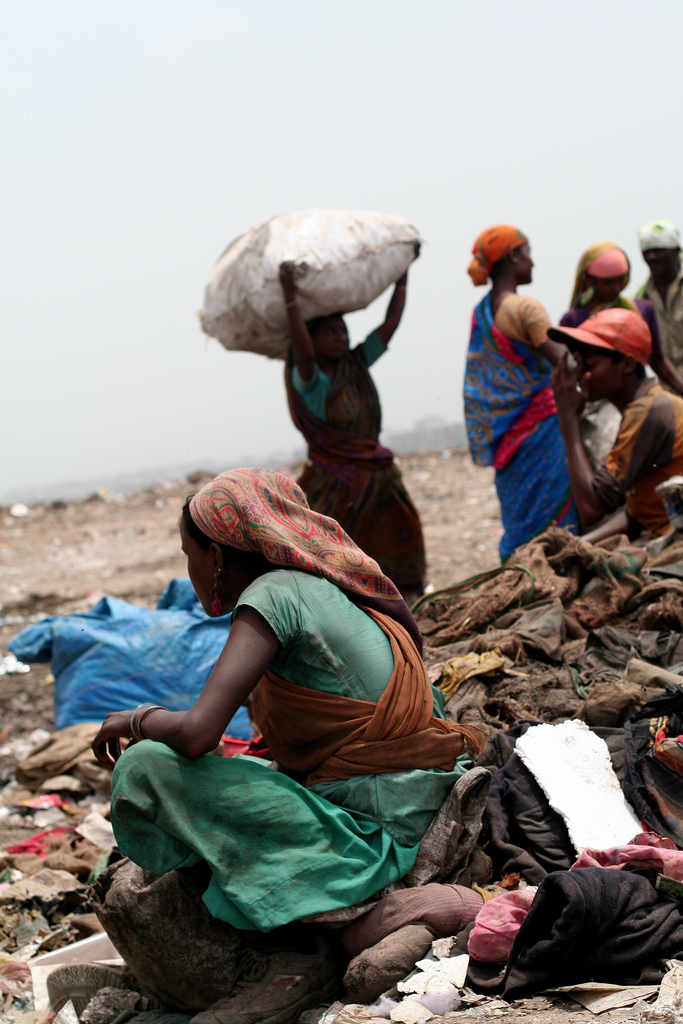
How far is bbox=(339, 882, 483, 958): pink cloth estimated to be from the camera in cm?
211

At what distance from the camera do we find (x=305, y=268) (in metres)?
4.73

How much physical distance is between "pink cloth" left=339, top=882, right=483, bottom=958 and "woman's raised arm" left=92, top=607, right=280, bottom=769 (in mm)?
569

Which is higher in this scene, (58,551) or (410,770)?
(410,770)

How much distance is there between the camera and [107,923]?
2264 mm

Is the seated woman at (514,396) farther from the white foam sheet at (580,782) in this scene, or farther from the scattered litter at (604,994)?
the scattered litter at (604,994)

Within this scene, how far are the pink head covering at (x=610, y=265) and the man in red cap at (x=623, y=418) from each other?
5.40 feet

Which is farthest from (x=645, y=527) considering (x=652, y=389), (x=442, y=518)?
(x=442, y=518)

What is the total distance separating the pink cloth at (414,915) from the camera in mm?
2105

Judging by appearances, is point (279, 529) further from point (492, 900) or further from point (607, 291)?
point (607, 291)

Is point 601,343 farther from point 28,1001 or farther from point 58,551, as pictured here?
point 58,551

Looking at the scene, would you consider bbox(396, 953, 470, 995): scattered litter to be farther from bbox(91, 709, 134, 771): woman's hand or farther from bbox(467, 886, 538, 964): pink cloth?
bbox(91, 709, 134, 771): woman's hand

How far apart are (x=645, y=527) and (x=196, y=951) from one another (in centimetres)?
282

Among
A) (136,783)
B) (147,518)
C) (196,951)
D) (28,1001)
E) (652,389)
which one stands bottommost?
(147,518)

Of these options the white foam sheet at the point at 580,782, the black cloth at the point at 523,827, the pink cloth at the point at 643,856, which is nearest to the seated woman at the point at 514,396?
the white foam sheet at the point at 580,782
